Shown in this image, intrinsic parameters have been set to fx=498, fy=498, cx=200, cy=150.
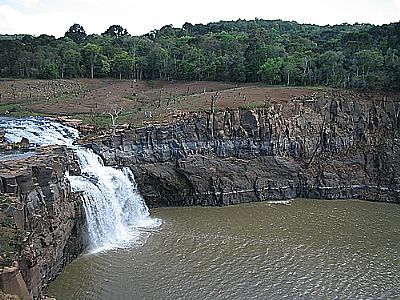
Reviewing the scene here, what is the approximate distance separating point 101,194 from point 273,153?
13.9m

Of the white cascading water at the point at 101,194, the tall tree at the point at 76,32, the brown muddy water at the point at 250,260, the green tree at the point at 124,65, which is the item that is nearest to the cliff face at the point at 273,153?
the white cascading water at the point at 101,194

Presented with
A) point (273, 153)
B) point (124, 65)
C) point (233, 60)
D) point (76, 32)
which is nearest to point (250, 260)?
point (273, 153)

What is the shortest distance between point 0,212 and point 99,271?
6.05 metres

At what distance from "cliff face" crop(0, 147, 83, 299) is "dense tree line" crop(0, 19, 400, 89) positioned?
27.8 m

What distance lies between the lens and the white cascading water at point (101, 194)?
86.9 ft

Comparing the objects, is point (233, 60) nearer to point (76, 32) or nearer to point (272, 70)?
point (272, 70)

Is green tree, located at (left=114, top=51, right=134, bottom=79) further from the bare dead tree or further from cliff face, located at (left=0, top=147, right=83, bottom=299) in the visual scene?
cliff face, located at (left=0, top=147, right=83, bottom=299)

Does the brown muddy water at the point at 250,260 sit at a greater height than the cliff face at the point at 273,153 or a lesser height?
lesser

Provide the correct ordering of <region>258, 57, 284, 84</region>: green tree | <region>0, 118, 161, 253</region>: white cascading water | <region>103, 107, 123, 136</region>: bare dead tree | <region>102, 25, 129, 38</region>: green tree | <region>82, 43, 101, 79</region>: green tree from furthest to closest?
<region>102, 25, 129, 38</region>: green tree < <region>82, 43, 101, 79</region>: green tree < <region>258, 57, 284, 84</region>: green tree < <region>103, 107, 123, 136</region>: bare dead tree < <region>0, 118, 161, 253</region>: white cascading water

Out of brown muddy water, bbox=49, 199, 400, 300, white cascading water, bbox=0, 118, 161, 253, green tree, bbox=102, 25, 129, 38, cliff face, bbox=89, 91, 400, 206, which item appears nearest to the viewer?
brown muddy water, bbox=49, 199, 400, 300

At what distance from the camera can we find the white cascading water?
26.5 meters

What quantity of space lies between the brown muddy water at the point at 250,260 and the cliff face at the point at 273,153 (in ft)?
7.37

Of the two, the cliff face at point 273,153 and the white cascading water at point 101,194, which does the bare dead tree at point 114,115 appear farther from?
the white cascading water at point 101,194

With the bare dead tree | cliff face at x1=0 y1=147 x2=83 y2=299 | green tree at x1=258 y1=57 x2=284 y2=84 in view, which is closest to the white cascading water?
cliff face at x1=0 y1=147 x2=83 y2=299
